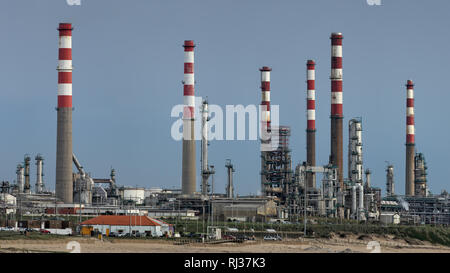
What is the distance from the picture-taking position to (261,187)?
80438 millimetres

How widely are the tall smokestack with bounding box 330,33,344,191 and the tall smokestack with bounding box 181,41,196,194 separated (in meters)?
11.2

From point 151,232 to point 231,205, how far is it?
21.3 m

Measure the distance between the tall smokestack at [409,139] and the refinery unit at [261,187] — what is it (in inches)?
115

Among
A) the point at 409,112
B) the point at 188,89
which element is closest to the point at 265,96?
the point at 188,89

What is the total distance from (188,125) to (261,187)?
7.97 m

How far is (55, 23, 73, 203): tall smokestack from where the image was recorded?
2830 inches

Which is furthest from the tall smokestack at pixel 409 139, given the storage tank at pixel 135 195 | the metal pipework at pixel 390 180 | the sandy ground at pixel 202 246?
the sandy ground at pixel 202 246

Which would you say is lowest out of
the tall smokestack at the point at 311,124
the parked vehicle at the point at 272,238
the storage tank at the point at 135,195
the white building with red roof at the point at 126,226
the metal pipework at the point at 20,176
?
the parked vehicle at the point at 272,238

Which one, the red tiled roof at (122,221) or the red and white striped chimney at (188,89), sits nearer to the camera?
the red tiled roof at (122,221)

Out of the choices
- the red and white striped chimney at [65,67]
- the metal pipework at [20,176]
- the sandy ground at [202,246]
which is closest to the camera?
the sandy ground at [202,246]

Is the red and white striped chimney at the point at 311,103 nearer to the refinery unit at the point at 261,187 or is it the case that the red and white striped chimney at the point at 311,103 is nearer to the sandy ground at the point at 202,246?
the refinery unit at the point at 261,187

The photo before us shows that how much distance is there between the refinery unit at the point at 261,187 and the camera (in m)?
73.0

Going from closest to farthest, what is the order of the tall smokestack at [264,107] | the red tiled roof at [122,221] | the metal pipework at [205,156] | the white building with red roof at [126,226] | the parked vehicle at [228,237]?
the parked vehicle at [228,237]
the white building with red roof at [126,226]
the red tiled roof at [122,221]
the metal pipework at [205,156]
the tall smokestack at [264,107]
